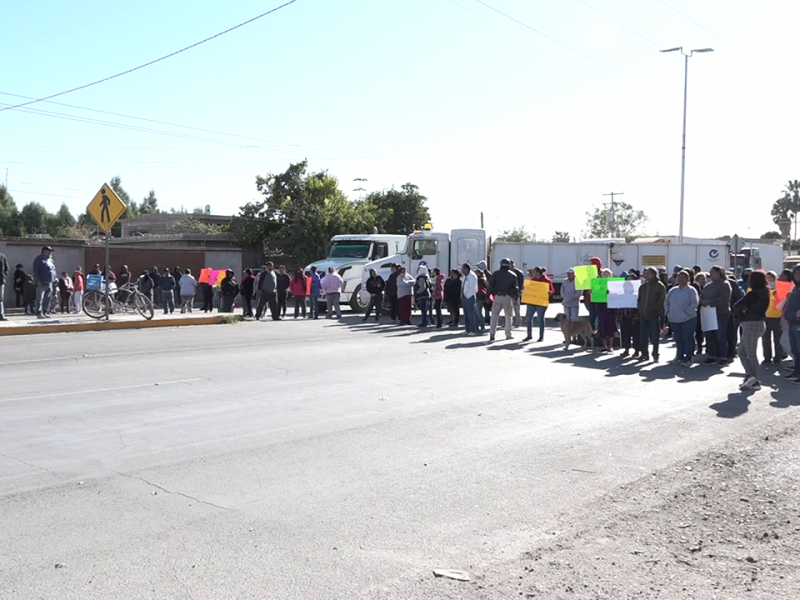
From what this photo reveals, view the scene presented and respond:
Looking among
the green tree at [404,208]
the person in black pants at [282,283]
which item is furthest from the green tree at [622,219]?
the person in black pants at [282,283]

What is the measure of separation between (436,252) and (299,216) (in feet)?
64.2

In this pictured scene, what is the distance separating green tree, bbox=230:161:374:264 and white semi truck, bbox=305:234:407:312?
1586 cm

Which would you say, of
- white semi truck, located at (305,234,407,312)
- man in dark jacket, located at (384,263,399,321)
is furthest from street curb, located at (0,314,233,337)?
white semi truck, located at (305,234,407,312)

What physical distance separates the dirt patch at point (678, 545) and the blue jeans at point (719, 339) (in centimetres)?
865

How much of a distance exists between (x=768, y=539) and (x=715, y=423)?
435cm

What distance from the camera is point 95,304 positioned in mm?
22047

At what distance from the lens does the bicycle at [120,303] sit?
22.0 metres

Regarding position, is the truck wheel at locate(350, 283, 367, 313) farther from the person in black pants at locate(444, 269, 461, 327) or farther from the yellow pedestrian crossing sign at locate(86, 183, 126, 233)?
the yellow pedestrian crossing sign at locate(86, 183, 126, 233)

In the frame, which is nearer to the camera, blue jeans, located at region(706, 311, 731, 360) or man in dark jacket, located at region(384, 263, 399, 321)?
blue jeans, located at region(706, 311, 731, 360)

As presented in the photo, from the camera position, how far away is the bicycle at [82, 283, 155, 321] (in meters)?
22.0

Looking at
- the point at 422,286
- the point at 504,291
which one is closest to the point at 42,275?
the point at 422,286

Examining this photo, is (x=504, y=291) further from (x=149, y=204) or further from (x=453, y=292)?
(x=149, y=204)

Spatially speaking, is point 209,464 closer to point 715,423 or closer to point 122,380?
point 122,380

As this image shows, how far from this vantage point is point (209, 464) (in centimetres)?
718
